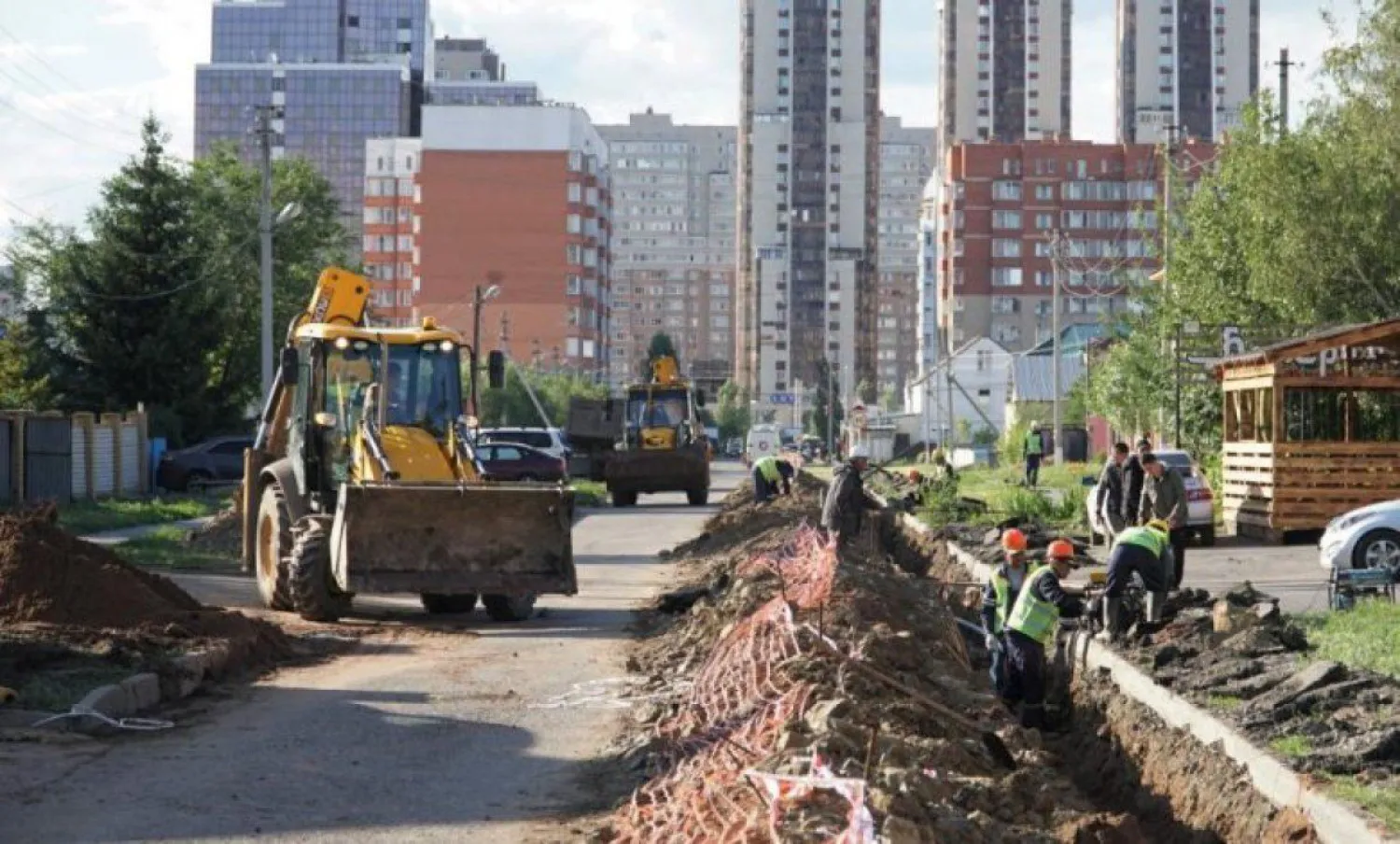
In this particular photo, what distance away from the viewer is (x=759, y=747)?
396 inches

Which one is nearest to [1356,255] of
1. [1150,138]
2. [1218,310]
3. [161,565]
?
[1218,310]

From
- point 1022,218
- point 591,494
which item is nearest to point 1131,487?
point 591,494

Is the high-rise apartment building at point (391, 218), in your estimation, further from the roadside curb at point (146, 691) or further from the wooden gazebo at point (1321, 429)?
the roadside curb at point (146, 691)

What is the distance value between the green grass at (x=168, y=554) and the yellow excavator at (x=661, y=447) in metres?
17.5

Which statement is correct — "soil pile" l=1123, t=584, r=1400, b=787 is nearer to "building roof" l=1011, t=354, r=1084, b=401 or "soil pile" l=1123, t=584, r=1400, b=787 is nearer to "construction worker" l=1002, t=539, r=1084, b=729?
"construction worker" l=1002, t=539, r=1084, b=729

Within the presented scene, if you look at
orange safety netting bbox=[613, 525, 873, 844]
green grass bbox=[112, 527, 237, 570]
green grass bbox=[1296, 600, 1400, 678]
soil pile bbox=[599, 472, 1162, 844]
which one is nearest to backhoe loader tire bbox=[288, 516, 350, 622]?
soil pile bbox=[599, 472, 1162, 844]

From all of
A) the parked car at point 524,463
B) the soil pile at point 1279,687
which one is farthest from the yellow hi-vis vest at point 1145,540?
the parked car at point 524,463

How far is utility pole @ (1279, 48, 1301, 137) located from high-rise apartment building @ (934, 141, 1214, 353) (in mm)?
105393

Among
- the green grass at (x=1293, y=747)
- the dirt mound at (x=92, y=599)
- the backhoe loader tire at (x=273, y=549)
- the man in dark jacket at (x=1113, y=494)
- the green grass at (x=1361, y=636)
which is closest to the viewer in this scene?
the green grass at (x=1293, y=747)

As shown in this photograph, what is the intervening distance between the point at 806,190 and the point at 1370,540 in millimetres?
159588

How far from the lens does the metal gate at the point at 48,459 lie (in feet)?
130

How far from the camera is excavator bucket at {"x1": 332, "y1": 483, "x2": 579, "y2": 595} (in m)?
19.1

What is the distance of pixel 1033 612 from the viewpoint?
15.0 m

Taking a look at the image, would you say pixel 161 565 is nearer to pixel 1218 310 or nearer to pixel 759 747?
pixel 759 747
